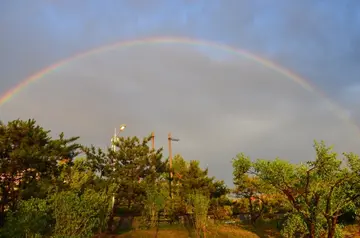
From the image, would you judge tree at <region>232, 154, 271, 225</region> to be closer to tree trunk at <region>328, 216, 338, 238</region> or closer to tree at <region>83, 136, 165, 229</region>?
tree at <region>83, 136, 165, 229</region>

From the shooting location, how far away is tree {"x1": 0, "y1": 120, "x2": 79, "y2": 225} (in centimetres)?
2855

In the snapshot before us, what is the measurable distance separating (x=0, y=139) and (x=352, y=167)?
25.7 m

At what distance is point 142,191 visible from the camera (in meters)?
36.9

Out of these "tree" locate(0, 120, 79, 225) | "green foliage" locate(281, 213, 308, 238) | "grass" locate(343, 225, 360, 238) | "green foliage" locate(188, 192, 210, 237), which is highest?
"tree" locate(0, 120, 79, 225)

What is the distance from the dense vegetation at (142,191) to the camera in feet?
70.5

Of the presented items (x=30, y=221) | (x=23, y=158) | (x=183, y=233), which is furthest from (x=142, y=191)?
(x=30, y=221)

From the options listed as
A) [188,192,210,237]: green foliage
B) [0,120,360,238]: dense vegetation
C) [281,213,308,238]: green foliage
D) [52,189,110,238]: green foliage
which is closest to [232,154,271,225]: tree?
[0,120,360,238]: dense vegetation

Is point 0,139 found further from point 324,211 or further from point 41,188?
point 324,211

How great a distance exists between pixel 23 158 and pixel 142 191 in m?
12.6

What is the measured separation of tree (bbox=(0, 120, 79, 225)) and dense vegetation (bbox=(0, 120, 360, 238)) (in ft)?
0.26

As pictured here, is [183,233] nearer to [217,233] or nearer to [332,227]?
[217,233]

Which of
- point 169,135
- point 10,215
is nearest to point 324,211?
point 10,215

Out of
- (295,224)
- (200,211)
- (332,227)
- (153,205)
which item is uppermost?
(153,205)

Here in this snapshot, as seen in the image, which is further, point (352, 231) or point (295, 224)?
point (352, 231)
